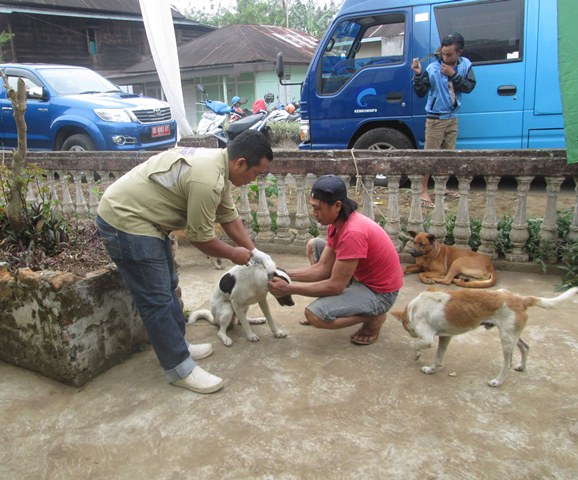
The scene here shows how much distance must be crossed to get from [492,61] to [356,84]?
6.05ft

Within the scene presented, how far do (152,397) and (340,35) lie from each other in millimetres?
6159

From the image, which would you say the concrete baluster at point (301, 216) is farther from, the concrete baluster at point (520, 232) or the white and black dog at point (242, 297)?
the concrete baluster at point (520, 232)

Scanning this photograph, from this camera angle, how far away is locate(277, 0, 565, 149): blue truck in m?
6.44

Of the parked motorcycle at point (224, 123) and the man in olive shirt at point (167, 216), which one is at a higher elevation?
the parked motorcycle at point (224, 123)

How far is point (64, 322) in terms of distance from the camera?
286 cm

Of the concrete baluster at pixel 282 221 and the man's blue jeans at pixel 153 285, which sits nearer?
the man's blue jeans at pixel 153 285

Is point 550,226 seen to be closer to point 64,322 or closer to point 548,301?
point 548,301

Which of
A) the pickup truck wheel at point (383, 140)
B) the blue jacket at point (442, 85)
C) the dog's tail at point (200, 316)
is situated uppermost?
the blue jacket at point (442, 85)

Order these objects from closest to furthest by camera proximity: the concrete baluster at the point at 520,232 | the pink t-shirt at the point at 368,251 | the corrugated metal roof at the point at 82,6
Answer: the pink t-shirt at the point at 368,251, the concrete baluster at the point at 520,232, the corrugated metal roof at the point at 82,6

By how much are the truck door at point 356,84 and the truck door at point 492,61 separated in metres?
0.65

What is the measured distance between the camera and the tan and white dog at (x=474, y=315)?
2686 millimetres

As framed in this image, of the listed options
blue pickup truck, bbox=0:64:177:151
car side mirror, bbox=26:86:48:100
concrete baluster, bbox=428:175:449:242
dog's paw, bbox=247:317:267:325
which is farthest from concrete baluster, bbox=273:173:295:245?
car side mirror, bbox=26:86:48:100

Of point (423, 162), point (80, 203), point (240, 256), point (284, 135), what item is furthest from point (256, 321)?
point (284, 135)

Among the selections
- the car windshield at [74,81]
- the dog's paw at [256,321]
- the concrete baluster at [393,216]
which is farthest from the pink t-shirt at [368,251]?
the car windshield at [74,81]
